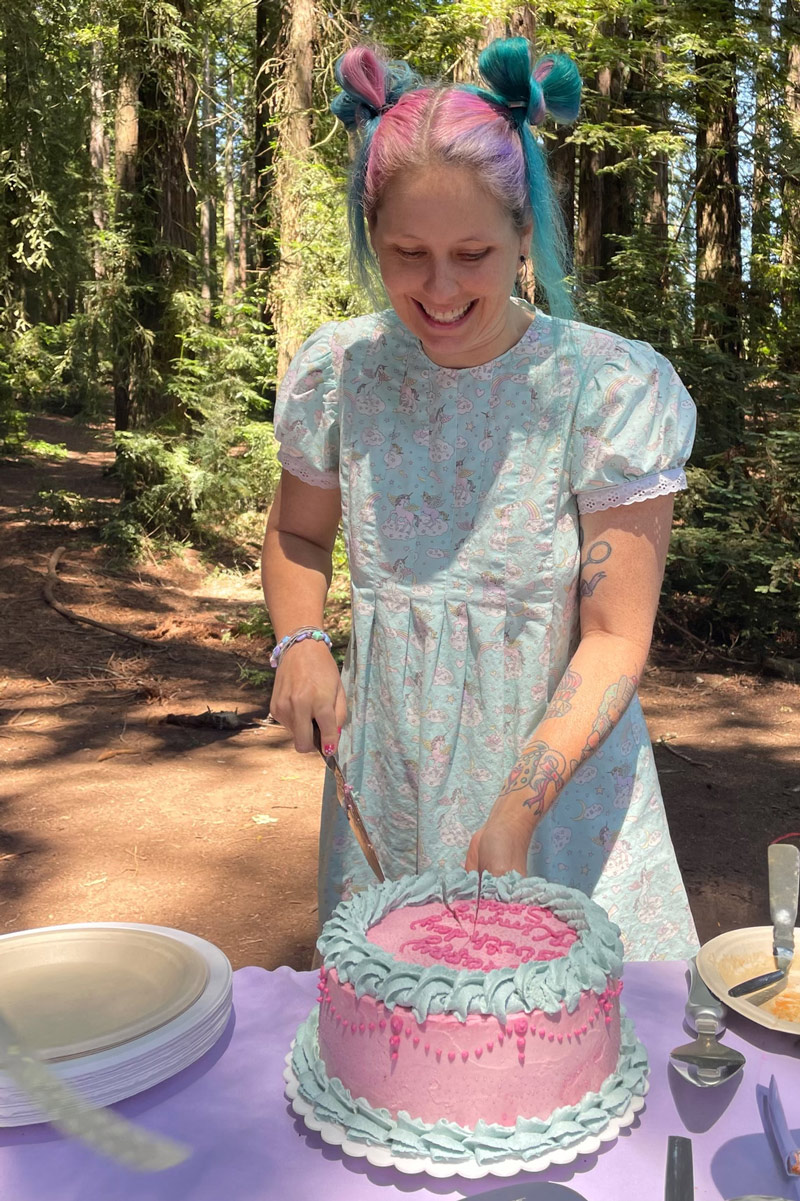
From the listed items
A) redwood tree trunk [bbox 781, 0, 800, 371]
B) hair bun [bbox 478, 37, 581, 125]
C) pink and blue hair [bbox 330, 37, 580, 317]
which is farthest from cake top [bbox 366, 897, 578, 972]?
redwood tree trunk [bbox 781, 0, 800, 371]

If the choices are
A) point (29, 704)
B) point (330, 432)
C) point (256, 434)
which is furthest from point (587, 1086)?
point (256, 434)

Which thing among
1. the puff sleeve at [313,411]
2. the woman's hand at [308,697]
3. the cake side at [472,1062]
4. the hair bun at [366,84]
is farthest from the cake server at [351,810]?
the hair bun at [366,84]

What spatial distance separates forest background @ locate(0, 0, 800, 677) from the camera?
7.23m

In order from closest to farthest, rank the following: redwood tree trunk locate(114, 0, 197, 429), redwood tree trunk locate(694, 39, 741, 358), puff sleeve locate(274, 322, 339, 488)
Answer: puff sleeve locate(274, 322, 339, 488), redwood tree trunk locate(694, 39, 741, 358), redwood tree trunk locate(114, 0, 197, 429)

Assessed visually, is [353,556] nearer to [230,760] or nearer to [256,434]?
[230,760]

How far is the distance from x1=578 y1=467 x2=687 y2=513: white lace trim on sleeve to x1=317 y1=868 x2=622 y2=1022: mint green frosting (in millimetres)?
578

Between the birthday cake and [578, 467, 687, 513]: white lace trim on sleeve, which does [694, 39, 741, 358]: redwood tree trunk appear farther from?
the birthday cake

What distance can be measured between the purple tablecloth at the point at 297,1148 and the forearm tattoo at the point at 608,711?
36 cm

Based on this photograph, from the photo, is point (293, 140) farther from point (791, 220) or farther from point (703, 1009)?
point (703, 1009)

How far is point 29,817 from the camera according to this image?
15.2 feet

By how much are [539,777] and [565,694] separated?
0.15 metres

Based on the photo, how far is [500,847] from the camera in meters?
1.28

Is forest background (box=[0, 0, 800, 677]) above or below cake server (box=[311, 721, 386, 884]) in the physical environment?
above

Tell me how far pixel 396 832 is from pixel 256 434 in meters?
7.07
